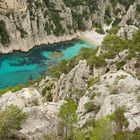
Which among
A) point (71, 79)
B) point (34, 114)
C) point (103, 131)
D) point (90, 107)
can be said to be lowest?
point (71, 79)

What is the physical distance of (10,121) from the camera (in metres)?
28.6

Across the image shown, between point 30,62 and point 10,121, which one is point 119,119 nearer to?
point 10,121

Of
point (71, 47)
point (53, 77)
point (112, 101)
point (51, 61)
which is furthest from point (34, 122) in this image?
point (71, 47)

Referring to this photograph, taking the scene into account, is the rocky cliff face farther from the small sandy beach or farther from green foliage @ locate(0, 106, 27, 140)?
green foliage @ locate(0, 106, 27, 140)

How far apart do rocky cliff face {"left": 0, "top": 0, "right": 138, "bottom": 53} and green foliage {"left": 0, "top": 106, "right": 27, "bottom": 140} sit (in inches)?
3937

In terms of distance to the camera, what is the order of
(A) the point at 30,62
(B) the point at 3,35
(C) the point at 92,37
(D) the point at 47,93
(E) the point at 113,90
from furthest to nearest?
(C) the point at 92,37 → (B) the point at 3,35 → (A) the point at 30,62 → (D) the point at 47,93 → (E) the point at 113,90

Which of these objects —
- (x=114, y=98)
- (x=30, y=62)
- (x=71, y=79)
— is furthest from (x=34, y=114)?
(x=30, y=62)

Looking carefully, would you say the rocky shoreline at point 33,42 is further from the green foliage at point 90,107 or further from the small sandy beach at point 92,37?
the green foliage at point 90,107

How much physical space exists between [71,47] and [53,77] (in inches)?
2591

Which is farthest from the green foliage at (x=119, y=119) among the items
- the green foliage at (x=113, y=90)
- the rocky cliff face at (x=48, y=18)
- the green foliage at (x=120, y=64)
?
the rocky cliff face at (x=48, y=18)

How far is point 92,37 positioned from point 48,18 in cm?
1409

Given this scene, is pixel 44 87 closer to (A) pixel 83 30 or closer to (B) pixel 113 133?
(B) pixel 113 133

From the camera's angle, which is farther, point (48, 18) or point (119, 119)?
point (48, 18)

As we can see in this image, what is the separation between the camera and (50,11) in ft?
496
